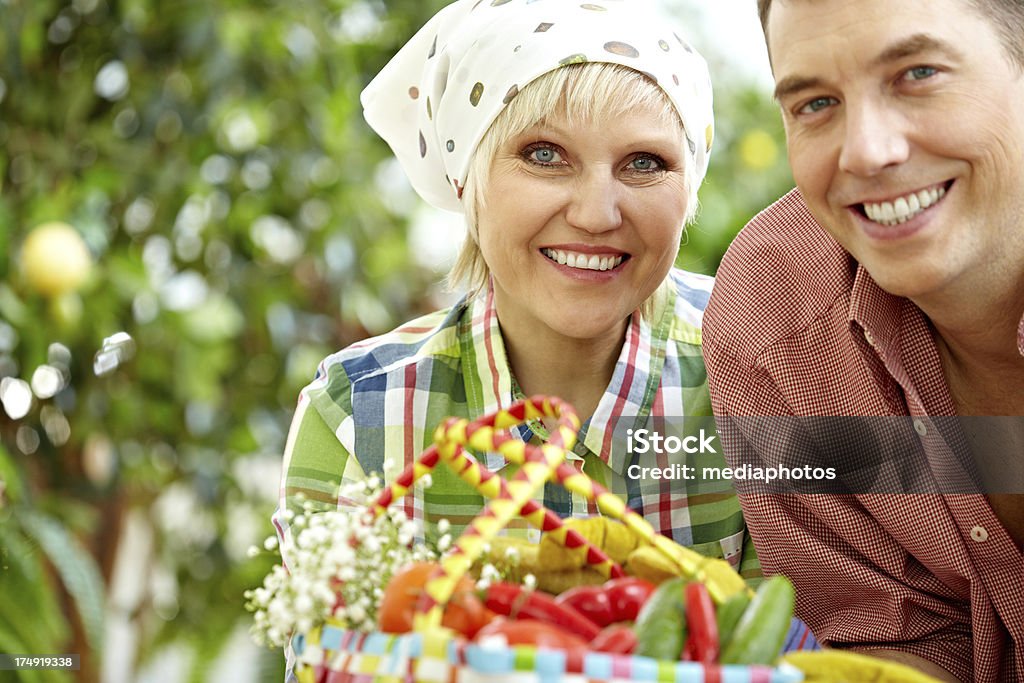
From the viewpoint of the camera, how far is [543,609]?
906 mm

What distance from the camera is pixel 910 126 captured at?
1136 millimetres

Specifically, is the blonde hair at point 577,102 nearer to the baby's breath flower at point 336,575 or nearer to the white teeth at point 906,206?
the white teeth at point 906,206

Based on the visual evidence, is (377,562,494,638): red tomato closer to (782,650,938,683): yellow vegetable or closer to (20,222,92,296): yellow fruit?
(782,650,938,683): yellow vegetable

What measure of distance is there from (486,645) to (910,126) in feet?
2.29

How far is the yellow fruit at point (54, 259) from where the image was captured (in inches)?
81.1

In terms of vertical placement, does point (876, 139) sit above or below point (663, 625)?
above

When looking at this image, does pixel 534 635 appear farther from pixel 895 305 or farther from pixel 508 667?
pixel 895 305

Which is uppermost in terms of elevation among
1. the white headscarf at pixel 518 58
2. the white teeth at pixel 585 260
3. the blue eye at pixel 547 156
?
the white headscarf at pixel 518 58

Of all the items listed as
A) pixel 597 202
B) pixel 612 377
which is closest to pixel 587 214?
pixel 597 202

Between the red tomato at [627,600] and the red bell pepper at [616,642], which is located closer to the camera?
the red bell pepper at [616,642]

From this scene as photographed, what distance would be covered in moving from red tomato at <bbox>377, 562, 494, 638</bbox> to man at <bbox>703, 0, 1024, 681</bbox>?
59cm

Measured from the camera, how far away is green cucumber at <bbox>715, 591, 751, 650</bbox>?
885 millimetres

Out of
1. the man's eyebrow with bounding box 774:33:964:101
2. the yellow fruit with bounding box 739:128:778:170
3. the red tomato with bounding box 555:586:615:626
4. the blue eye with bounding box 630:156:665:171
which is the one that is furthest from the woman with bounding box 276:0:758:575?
the yellow fruit with bounding box 739:128:778:170

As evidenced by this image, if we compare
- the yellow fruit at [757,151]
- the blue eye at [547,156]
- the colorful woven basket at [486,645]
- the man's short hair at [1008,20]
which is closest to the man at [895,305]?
the man's short hair at [1008,20]
